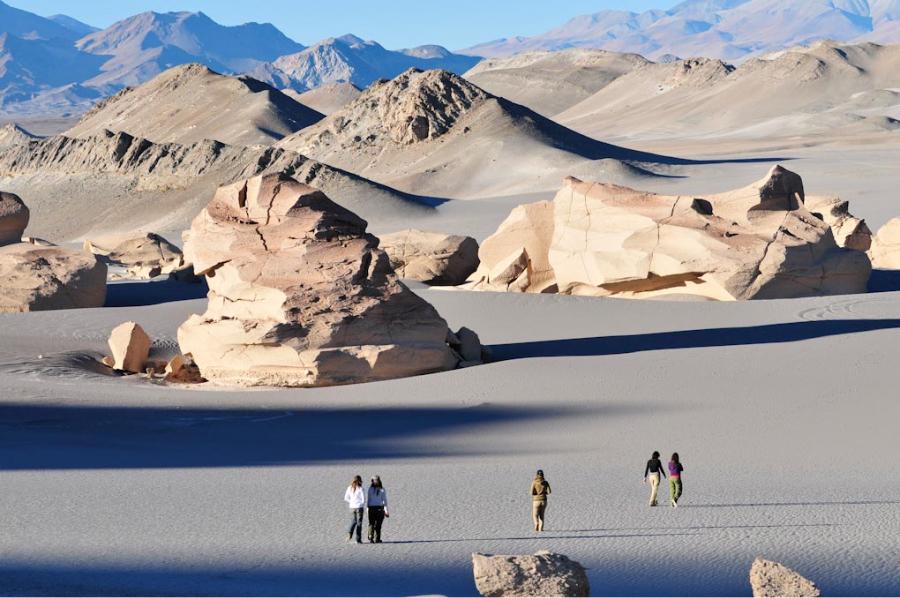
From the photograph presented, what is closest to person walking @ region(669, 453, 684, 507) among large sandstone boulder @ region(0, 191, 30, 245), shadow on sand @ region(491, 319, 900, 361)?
shadow on sand @ region(491, 319, 900, 361)

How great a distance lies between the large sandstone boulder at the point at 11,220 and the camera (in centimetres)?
2719

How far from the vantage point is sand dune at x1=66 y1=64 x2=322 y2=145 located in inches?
2603

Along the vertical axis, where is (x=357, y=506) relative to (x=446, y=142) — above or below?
below

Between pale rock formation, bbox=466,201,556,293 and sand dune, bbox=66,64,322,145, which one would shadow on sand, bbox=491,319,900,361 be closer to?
pale rock formation, bbox=466,201,556,293

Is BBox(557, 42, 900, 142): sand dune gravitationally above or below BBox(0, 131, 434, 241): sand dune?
above

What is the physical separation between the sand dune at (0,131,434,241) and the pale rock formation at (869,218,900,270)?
18362 millimetres

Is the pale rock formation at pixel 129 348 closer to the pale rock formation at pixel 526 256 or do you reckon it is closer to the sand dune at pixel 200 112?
the pale rock formation at pixel 526 256

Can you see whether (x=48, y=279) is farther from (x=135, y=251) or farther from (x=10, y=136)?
(x=10, y=136)

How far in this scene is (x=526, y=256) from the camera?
23438 millimetres

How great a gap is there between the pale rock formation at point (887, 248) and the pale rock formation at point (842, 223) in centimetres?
30

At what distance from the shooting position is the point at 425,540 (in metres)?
8.97

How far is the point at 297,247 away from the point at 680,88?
9627 cm

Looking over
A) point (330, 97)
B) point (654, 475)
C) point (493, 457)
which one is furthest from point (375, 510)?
point (330, 97)

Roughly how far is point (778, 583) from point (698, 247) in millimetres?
14458
